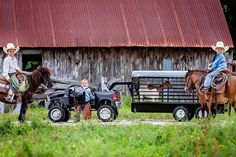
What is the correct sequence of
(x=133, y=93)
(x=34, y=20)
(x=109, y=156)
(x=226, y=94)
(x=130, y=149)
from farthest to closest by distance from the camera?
1. (x=34, y=20)
2. (x=133, y=93)
3. (x=226, y=94)
4. (x=130, y=149)
5. (x=109, y=156)

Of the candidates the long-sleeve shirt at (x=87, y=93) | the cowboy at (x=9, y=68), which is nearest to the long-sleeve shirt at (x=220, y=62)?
the long-sleeve shirt at (x=87, y=93)

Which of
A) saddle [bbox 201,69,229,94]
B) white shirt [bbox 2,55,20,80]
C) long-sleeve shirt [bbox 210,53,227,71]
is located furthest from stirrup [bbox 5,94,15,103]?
long-sleeve shirt [bbox 210,53,227,71]

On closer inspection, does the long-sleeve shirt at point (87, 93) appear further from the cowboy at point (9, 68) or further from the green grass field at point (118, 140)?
the green grass field at point (118, 140)

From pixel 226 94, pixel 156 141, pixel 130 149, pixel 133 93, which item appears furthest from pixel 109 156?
pixel 133 93

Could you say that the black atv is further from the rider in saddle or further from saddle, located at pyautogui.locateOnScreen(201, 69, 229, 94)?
saddle, located at pyautogui.locateOnScreen(201, 69, 229, 94)

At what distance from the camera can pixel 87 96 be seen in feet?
64.3

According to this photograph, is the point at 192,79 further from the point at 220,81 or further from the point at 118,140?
the point at 118,140

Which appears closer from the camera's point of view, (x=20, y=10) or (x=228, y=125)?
(x=228, y=125)

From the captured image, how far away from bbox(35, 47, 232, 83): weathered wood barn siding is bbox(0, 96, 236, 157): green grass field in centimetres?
1195

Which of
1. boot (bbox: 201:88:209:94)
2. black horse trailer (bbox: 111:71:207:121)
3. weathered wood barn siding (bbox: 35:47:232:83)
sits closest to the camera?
boot (bbox: 201:88:209:94)

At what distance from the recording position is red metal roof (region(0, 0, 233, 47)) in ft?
90.2

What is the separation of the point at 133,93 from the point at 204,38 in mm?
8992

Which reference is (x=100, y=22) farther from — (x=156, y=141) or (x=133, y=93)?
(x=156, y=141)

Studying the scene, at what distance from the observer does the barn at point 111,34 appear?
27.6 metres
